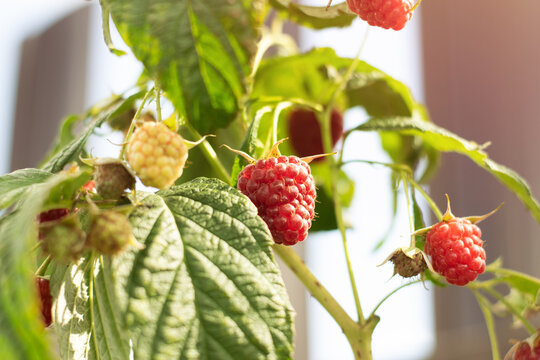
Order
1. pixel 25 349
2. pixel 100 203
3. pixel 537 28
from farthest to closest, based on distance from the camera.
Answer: pixel 537 28 → pixel 100 203 → pixel 25 349

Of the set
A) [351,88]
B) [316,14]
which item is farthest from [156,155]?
[351,88]

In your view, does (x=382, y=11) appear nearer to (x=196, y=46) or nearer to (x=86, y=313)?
(x=196, y=46)

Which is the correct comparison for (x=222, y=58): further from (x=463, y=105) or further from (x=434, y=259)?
(x=463, y=105)

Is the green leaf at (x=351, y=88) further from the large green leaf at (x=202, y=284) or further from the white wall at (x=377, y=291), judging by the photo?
the white wall at (x=377, y=291)

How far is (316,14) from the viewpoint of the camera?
1.58 ft

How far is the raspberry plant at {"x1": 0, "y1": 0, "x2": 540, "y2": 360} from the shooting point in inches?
10.3

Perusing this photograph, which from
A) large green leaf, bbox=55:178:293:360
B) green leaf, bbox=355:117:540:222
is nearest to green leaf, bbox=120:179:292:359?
large green leaf, bbox=55:178:293:360

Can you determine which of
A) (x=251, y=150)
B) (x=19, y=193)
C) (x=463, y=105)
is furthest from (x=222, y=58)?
(x=463, y=105)

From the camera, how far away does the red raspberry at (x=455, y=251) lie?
Result: 1.37 ft

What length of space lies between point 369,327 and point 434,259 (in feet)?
0.26

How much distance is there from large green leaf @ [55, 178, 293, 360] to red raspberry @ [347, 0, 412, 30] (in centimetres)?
19

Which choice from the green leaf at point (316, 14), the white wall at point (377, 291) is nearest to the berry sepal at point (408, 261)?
the green leaf at point (316, 14)

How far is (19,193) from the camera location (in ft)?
0.92

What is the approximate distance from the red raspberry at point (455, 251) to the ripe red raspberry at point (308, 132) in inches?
9.2
